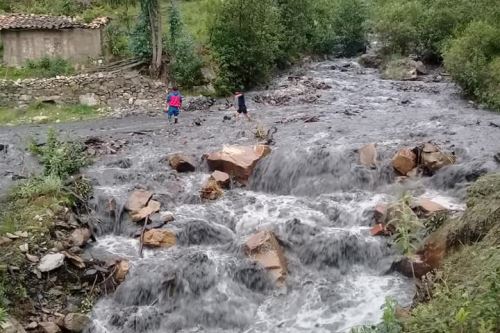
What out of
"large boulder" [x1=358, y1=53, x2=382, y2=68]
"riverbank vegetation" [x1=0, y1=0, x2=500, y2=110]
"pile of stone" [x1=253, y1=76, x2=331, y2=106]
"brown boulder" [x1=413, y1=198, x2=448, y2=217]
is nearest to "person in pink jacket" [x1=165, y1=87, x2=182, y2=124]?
"riverbank vegetation" [x1=0, y1=0, x2=500, y2=110]

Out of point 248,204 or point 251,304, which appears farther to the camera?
Result: point 248,204

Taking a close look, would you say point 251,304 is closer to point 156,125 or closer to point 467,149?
point 467,149

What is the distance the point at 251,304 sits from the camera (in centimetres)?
921

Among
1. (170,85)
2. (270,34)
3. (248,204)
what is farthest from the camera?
(270,34)

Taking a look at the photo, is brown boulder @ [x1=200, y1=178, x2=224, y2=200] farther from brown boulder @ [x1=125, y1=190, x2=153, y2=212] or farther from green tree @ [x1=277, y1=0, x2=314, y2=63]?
green tree @ [x1=277, y1=0, x2=314, y2=63]

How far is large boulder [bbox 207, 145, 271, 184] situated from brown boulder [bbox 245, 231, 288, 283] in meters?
3.58

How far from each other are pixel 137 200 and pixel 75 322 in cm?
397

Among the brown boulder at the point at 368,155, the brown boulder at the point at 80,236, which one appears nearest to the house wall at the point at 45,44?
the brown boulder at the point at 80,236

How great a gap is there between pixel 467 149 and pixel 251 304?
315 inches

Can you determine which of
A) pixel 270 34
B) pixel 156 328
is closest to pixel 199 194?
pixel 156 328

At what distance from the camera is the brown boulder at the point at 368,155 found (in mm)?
13695

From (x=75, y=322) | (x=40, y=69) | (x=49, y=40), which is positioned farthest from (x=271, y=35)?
(x=75, y=322)

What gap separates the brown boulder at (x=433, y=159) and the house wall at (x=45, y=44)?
16582 mm

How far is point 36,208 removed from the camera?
36.1ft
